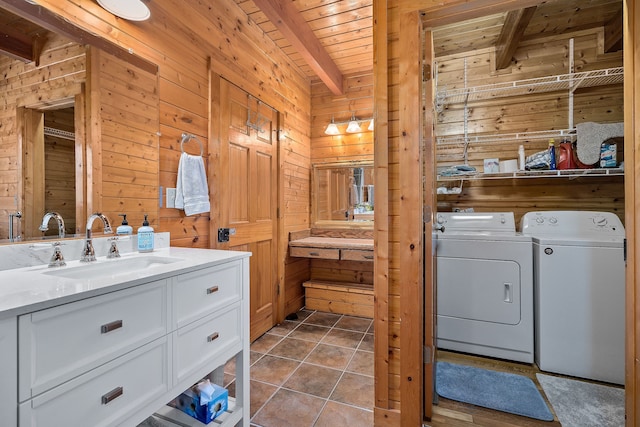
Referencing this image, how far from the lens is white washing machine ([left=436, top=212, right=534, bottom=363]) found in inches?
84.8

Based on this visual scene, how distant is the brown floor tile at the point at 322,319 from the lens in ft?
9.88

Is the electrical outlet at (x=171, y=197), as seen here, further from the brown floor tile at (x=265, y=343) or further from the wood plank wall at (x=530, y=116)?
the wood plank wall at (x=530, y=116)

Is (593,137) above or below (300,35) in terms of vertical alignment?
below

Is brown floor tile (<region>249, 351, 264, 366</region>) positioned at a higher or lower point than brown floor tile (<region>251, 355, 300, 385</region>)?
lower

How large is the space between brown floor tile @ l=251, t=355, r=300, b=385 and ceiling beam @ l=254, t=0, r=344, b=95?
2.47 m

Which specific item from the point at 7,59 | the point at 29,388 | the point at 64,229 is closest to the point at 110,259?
the point at 64,229

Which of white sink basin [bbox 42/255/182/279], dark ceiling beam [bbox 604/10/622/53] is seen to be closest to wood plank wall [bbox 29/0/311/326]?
white sink basin [bbox 42/255/182/279]

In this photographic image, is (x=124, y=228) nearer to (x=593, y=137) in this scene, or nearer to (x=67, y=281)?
(x=67, y=281)

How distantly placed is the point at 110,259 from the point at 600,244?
113 inches

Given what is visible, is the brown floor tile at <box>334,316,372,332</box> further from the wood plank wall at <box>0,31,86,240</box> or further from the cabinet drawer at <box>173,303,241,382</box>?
the wood plank wall at <box>0,31,86,240</box>

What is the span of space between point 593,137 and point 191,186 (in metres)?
2.99

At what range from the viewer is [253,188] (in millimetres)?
2656

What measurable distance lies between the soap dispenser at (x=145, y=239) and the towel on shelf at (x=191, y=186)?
313 mm

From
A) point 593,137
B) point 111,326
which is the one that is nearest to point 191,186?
point 111,326
